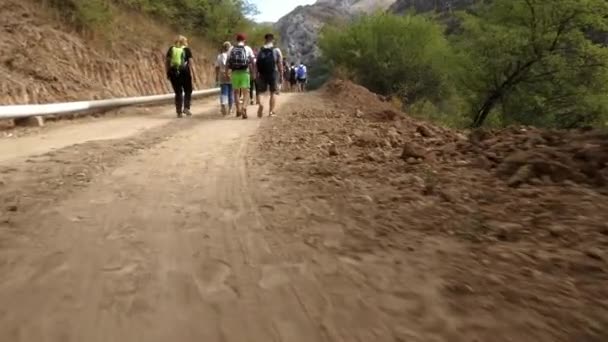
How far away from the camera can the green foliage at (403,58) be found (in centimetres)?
3316

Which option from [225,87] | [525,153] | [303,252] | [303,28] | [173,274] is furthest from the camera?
[303,28]

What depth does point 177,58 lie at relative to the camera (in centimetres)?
1162

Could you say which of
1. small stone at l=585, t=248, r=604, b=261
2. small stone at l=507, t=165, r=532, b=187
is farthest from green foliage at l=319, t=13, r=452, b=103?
small stone at l=585, t=248, r=604, b=261

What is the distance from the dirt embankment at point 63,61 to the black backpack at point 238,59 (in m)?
4.60

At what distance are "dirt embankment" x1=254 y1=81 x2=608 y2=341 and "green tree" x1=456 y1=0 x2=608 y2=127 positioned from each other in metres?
18.3

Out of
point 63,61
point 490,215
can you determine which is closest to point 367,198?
point 490,215

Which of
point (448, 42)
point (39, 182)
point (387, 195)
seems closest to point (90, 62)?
point (39, 182)

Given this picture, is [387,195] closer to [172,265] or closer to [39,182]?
[172,265]

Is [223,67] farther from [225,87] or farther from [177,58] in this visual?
[177,58]

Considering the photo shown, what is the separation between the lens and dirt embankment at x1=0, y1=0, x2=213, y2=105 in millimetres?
11805

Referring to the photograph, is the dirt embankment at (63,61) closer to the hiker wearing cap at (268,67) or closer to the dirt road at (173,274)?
the hiker wearing cap at (268,67)

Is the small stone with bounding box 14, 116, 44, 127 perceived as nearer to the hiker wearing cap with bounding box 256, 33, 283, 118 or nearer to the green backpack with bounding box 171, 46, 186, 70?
the green backpack with bounding box 171, 46, 186, 70

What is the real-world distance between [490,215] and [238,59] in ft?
27.5

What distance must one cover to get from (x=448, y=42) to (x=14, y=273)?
34.2 metres
